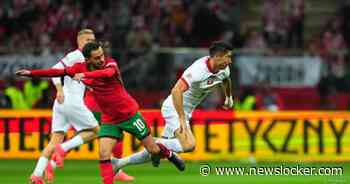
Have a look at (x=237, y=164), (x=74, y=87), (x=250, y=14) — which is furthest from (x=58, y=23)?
(x=74, y=87)

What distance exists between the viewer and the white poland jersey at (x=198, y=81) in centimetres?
1540

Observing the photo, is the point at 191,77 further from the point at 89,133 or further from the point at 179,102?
the point at 89,133

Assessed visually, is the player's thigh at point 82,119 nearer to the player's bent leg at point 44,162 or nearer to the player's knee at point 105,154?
the player's bent leg at point 44,162

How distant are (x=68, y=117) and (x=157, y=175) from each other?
187cm

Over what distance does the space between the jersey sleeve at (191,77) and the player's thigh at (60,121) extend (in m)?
2.41

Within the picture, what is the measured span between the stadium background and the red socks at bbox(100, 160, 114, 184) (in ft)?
7.11

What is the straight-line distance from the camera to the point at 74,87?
17.1 metres

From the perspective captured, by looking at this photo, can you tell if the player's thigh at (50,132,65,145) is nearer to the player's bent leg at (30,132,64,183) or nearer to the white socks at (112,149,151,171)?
the player's bent leg at (30,132,64,183)

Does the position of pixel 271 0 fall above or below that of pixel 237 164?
above

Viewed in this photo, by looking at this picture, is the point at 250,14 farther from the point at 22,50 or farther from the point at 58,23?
the point at 22,50

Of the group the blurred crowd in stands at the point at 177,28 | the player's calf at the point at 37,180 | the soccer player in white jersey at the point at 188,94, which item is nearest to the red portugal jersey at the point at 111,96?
the soccer player in white jersey at the point at 188,94

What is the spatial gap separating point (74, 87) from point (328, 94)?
372 inches

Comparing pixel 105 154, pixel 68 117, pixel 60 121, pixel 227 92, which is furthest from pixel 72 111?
pixel 105 154

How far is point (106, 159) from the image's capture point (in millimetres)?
14523
